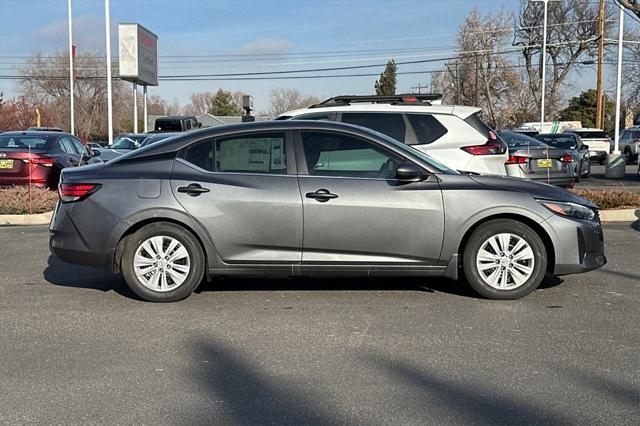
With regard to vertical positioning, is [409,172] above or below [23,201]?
above

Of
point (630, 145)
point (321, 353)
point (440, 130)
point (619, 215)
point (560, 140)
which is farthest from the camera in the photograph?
point (630, 145)

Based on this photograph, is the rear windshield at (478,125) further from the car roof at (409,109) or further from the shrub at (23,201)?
the shrub at (23,201)

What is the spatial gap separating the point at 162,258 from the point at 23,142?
29.0ft

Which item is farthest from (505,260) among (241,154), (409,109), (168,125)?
(168,125)

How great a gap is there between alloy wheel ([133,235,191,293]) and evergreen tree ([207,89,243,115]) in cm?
9399

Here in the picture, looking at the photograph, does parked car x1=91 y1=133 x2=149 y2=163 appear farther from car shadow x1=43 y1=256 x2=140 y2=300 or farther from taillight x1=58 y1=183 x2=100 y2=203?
taillight x1=58 y1=183 x2=100 y2=203

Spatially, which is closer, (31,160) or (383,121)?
(383,121)

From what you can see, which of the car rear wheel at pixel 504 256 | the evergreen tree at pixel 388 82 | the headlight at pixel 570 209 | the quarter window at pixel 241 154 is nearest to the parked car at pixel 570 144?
the headlight at pixel 570 209

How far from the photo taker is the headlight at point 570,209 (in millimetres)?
6059

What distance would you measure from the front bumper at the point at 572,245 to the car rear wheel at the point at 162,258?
10.5ft

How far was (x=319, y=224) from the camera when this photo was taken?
596 centimetres

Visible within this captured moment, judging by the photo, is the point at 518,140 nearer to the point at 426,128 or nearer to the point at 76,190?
the point at 426,128

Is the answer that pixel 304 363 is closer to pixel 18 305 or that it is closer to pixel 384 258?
pixel 384 258

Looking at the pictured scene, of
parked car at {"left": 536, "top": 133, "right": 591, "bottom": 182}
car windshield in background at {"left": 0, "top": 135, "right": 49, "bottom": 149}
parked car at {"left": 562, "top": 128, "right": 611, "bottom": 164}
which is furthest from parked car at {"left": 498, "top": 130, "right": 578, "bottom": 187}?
parked car at {"left": 562, "top": 128, "right": 611, "bottom": 164}
